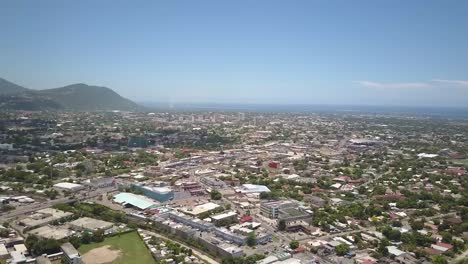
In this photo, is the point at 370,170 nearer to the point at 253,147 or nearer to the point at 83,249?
the point at 253,147

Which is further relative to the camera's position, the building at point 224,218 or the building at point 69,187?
the building at point 69,187

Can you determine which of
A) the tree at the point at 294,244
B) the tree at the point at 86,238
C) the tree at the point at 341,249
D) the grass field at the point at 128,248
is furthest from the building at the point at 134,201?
the tree at the point at 341,249

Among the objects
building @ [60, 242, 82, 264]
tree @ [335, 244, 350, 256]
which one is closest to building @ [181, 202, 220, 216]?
building @ [60, 242, 82, 264]

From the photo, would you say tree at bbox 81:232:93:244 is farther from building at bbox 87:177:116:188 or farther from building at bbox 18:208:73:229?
Answer: building at bbox 87:177:116:188

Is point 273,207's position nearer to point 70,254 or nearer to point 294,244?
point 294,244

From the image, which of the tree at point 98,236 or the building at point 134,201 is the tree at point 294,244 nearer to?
the tree at point 98,236

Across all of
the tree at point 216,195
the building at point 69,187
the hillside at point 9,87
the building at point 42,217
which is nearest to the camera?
the building at point 42,217

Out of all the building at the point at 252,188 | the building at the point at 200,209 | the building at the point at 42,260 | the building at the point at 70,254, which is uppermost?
the building at the point at 70,254
